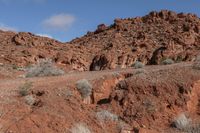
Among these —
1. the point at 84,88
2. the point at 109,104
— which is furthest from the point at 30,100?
the point at 109,104

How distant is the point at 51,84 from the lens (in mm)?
17766

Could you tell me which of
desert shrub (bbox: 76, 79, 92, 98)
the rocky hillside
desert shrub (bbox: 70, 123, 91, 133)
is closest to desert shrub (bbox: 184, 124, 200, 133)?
desert shrub (bbox: 70, 123, 91, 133)

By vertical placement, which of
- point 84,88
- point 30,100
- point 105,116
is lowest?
point 105,116

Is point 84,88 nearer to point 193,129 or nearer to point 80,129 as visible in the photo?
point 80,129

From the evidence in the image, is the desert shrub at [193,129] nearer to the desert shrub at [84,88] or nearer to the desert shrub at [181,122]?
the desert shrub at [181,122]

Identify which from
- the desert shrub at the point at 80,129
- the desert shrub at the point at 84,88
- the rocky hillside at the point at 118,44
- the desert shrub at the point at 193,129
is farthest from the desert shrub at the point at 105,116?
the rocky hillside at the point at 118,44

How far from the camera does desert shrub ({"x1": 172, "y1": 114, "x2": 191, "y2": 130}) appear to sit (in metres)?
14.2

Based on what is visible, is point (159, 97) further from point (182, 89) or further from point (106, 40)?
point (106, 40)

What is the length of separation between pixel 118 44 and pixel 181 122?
42039 millimetres

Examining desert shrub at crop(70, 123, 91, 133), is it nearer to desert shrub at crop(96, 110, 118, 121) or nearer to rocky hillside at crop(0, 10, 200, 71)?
desert shrub at crop(96, 110, 118, 121)

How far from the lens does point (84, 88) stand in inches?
647

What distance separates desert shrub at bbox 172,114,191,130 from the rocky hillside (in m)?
24.8

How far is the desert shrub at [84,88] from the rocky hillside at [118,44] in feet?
76.2

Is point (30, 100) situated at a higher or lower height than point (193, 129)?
higher
